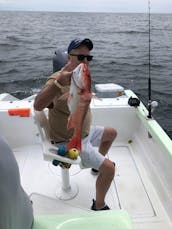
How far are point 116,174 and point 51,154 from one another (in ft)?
3.87

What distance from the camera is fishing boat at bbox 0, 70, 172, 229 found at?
89.0 inches

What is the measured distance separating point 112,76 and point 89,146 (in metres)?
11.0

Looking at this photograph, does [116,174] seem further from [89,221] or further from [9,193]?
[9,193]

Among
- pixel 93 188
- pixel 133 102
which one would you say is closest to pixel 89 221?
pixel 93 188

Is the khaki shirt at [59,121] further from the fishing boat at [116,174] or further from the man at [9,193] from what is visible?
the man at [9,193]

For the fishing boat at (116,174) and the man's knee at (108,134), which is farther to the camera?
the man's knee at (108,134)

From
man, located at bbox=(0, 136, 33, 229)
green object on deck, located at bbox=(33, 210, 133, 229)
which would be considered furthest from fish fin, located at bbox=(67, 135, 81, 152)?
man, located at bbox=(0, 136, 33, 229)

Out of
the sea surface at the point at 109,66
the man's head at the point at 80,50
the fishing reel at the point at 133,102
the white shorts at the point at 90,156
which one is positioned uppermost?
the man's head at the point at 80,50

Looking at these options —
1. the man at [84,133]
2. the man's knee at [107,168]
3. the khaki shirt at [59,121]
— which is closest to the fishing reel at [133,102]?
the man at [84,133]

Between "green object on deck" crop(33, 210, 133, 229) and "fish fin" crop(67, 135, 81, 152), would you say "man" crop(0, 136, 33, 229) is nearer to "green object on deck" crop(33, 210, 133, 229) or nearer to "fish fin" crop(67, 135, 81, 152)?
"green object on deck" crop(33, 210, 133, 229)

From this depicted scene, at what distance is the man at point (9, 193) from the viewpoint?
1326 mm

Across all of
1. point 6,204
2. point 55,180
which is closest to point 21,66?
point 55,180

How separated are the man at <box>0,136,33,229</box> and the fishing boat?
1.13 ft

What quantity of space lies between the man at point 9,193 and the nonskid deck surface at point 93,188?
3.15 ft
